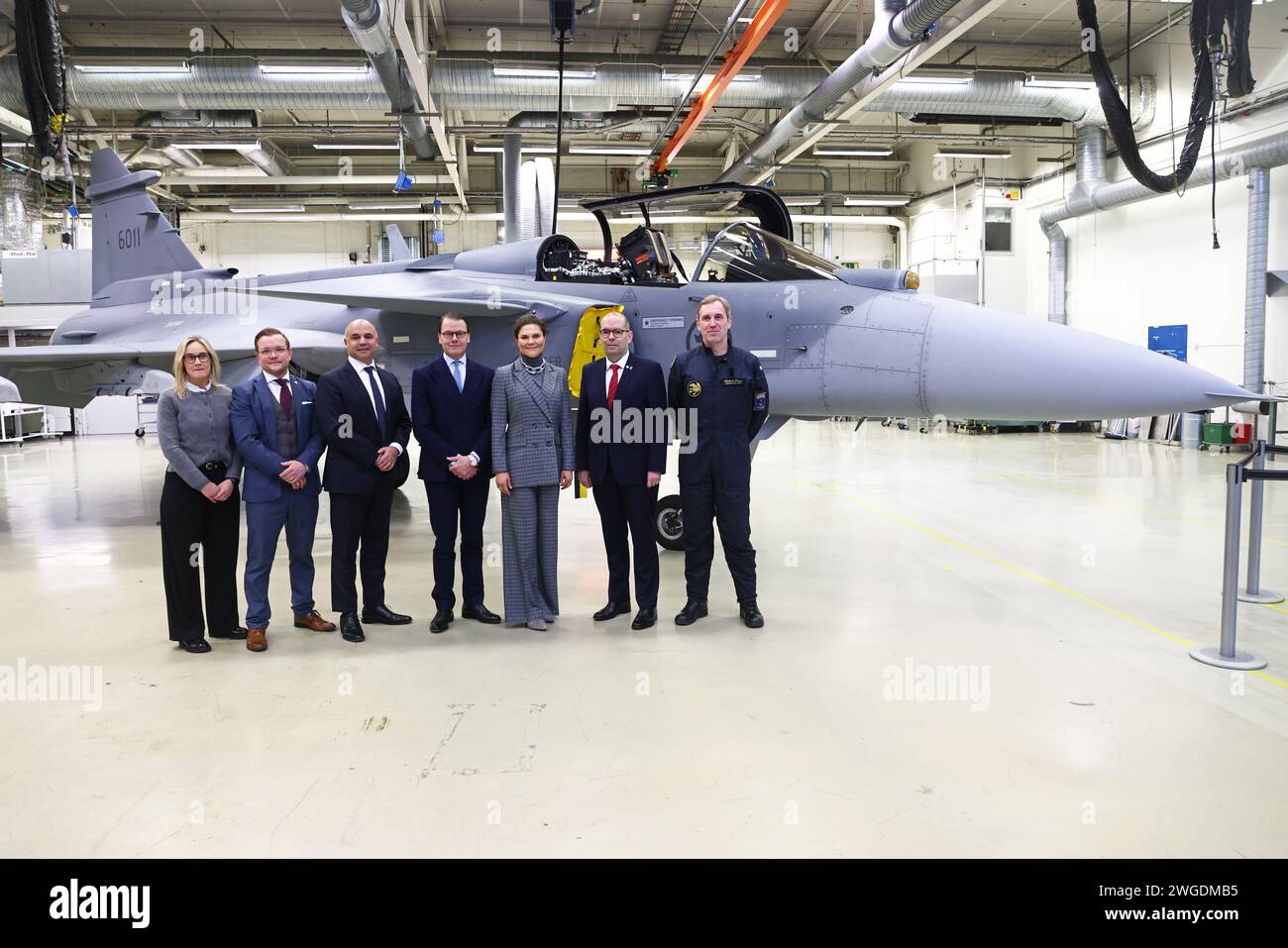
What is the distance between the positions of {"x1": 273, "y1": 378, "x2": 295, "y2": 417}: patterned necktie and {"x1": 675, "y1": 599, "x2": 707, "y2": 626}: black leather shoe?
2678mm

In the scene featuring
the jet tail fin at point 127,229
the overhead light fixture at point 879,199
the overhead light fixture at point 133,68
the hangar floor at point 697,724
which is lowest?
the hangar floor at point 697,724

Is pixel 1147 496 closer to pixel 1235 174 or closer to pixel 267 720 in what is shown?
pixel 1235 174

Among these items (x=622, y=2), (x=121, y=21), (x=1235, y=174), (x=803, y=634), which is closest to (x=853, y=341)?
(x=803, y=634)

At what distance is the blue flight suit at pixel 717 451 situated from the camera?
525 cm

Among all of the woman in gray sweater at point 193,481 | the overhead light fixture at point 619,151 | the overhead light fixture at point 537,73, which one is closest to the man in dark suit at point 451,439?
the woman in gray sweater at point 193,481

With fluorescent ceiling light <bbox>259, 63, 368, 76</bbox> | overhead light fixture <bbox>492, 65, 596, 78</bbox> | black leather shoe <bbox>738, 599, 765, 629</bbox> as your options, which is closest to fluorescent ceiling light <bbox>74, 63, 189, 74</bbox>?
fluorescent ceiling light <bbox>259, 63, 368, 76</bbox>

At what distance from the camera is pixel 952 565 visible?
6.86m

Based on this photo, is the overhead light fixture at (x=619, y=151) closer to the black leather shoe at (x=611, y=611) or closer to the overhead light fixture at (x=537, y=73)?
the overhead light fixture at (x=537, y=73)

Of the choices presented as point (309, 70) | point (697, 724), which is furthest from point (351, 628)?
point (309, 70)

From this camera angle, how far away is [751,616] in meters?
5.30

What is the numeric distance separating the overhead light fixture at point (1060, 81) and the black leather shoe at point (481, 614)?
15.4 metres

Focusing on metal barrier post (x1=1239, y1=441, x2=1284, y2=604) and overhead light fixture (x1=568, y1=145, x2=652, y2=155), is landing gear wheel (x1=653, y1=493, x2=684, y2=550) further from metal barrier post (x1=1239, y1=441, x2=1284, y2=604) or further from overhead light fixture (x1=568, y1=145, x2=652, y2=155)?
overhead light fixture (x1=568, y1=145, x2=652, y2=155)

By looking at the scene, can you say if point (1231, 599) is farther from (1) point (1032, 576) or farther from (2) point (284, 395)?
(2) point (284, 395)

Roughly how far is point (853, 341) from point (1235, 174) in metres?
13.1
